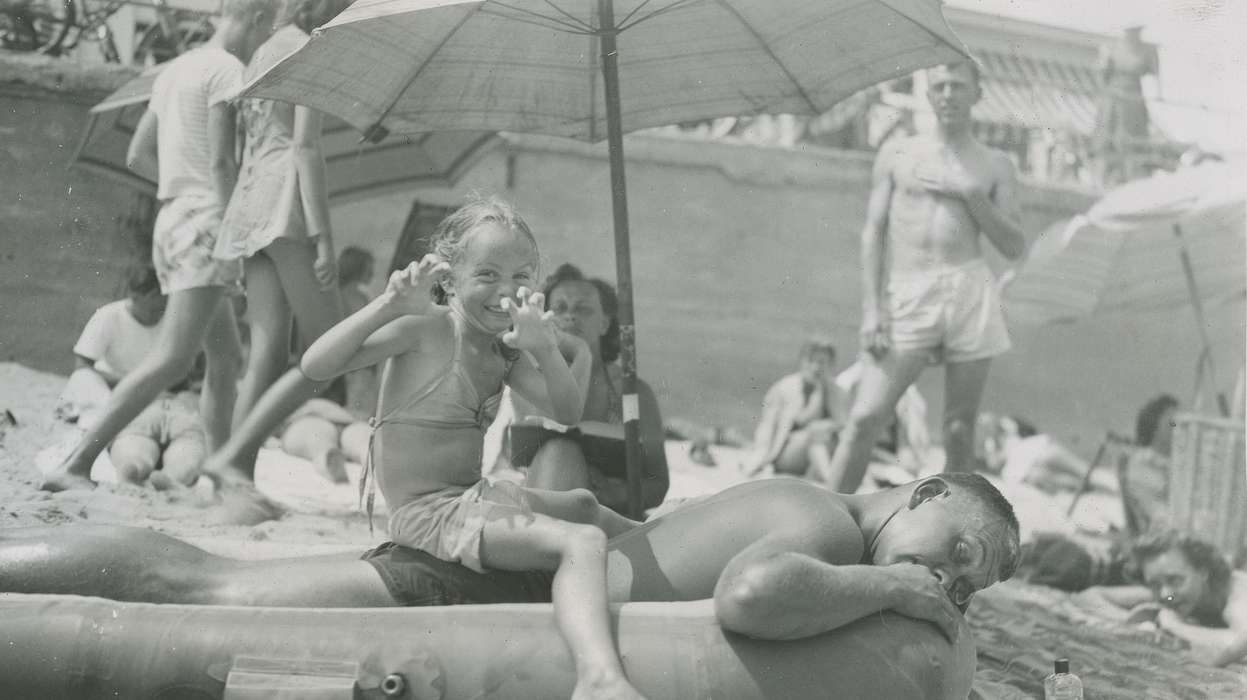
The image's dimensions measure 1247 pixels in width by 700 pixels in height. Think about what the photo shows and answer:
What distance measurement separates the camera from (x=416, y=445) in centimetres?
333

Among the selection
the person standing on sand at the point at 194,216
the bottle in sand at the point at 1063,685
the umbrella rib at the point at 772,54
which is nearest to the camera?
the bottle in sand at the point at 1063,685

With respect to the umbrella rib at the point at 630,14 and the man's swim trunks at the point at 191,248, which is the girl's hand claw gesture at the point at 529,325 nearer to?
the umbrella rib at the point at 630,14

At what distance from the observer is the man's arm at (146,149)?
606cm

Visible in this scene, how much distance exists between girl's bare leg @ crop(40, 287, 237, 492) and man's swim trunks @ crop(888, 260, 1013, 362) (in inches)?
122

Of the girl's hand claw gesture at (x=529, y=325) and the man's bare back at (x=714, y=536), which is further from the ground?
the girl's hand claw gesture at (x=529, y=325)

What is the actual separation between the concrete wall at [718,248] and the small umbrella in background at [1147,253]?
1286 millimetres

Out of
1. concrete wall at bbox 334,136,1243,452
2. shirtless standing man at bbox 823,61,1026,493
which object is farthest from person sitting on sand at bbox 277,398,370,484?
concrete wall at bbox 334,136,1243,452

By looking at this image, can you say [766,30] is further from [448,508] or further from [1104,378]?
[1104,378]

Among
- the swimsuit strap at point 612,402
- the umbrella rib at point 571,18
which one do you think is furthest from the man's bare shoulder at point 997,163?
the umbrella rib at point 571,18

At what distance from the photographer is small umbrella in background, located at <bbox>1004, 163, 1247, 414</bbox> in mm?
8891

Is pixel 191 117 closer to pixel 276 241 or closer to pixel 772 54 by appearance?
pixel 276 241

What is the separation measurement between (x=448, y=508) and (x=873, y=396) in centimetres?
349

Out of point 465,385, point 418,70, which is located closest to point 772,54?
point 418,70

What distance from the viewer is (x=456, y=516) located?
10.6 feet
